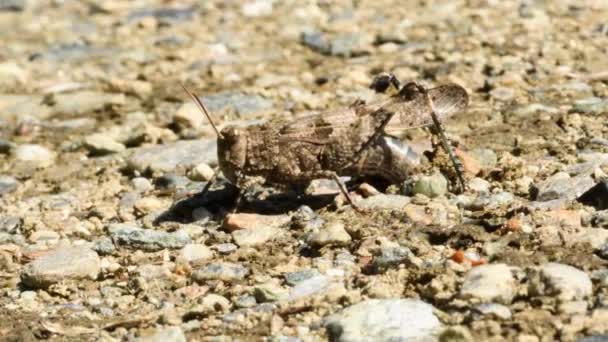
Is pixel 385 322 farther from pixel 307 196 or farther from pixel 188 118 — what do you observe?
pixel 188 118

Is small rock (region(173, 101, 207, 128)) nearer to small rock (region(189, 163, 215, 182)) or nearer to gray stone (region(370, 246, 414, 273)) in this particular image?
small rock (region(189, 163, 215, 182))

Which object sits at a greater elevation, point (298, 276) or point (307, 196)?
point (298, 276)

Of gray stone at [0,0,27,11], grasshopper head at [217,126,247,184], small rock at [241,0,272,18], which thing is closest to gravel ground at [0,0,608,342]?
small rock at [241,0,272,18]

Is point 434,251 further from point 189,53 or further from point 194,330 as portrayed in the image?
point 189,53

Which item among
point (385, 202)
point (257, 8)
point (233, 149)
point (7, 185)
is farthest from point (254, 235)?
point (257, 8)

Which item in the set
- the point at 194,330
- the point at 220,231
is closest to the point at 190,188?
the point at 220,231

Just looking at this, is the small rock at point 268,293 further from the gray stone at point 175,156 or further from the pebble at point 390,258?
the gray stone at point 175,156

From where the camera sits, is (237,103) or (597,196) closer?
(597,196)
